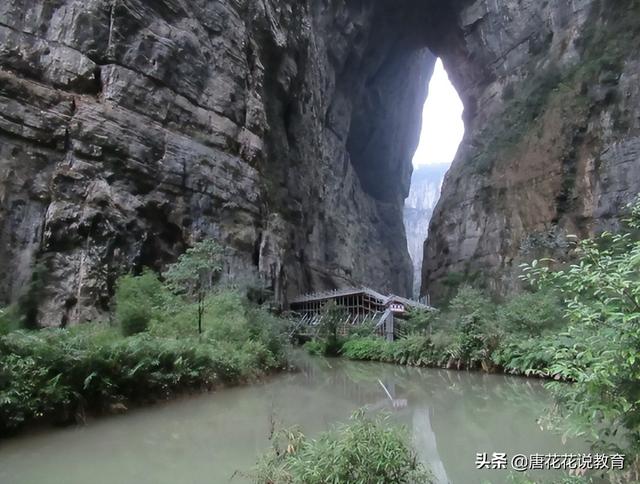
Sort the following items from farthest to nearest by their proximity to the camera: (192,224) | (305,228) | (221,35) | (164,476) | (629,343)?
(305,228) < (221,35) < (192,224) < (164,476) < (629,343)

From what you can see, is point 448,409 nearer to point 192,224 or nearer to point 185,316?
point 185,316

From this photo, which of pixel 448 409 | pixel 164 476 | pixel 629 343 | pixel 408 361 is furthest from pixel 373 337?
pixel 629 343

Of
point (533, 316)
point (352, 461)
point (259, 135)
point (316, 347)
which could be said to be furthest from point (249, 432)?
point (259, 135)

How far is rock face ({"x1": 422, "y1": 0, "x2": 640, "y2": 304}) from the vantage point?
22.6 metres

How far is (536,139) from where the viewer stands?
27.7 meters

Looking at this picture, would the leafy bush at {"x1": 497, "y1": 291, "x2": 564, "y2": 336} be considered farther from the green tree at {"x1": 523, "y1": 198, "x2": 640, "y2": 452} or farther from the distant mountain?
the distant mountain

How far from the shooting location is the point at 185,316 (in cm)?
1224

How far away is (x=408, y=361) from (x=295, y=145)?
18.4 m

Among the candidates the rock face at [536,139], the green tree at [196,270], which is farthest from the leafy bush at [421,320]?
the green tree at [196,270]

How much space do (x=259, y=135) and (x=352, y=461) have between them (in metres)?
22.3

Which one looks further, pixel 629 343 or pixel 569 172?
pixel 569 172

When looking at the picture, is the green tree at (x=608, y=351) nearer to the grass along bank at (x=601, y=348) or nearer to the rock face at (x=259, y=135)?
the grass along bank at (x=601, y=348)

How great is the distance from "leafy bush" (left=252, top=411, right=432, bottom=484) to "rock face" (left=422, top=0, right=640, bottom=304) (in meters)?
17.0

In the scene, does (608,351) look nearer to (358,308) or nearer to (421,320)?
(421,320)
